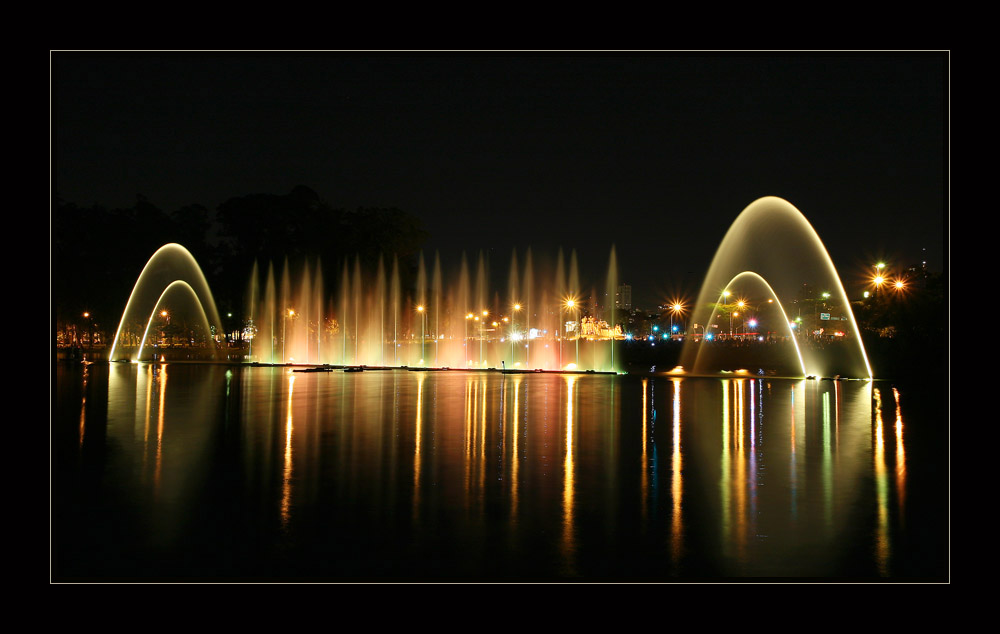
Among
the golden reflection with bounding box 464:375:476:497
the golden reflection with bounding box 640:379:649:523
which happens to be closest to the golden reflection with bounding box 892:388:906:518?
the golden reflection with bounding box 640:379:649:523

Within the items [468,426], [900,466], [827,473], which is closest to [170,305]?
[468,426]

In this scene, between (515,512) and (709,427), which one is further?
(709,427)

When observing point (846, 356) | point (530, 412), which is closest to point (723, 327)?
point (846, 356)

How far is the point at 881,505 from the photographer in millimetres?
8688

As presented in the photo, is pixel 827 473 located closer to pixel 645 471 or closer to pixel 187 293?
pixel 645 471

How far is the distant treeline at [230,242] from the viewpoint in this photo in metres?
52.5

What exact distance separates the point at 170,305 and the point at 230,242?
787 centimetres

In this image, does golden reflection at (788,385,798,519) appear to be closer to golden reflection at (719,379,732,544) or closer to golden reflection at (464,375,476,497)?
golden reflection at (719,379,732,544)

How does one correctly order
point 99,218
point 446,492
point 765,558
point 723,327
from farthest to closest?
point 723,327 → point 99,218 → point 446,492 → point 765,558

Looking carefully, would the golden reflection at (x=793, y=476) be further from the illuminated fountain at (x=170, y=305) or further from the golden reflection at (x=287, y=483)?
the illuminated fountain at (x=170, y=305)

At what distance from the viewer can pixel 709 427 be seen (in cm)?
1487

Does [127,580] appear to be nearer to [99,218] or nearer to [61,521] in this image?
[61,521]

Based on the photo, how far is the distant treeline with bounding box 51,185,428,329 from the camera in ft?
172

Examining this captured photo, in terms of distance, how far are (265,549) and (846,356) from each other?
1611 inches
